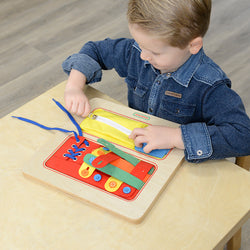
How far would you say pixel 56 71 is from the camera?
77.2 inches

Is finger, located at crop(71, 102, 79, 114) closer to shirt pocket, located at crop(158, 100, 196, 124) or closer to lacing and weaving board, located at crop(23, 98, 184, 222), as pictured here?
lacing and weaving board, located at crop(23, 98, 184, 222)

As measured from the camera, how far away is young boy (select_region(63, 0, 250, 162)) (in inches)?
27.5

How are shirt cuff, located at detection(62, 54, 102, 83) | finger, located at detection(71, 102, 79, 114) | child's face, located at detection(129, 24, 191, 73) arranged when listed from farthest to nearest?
shirt cuff, located at detection(62, 54, 102, 83), finger, located at detection(71, 102, 79, 114), child's face, located at detection(129, 24, 191, 73)

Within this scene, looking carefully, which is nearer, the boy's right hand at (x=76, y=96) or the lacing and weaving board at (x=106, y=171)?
the lacing and weaving board at (x=106, y=171)

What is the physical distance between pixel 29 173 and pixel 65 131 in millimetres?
131

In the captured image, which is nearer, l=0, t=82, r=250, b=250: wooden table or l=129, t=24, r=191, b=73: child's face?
l=0, t=82, r=250, b=250: wooden table

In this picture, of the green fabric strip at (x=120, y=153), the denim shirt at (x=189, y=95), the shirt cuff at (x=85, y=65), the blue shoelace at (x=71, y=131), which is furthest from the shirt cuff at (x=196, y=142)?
the shirt cuff at (x=85, y=65)

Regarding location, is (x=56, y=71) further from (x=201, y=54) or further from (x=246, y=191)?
(x=246, y=191)

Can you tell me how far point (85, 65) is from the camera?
93 cm

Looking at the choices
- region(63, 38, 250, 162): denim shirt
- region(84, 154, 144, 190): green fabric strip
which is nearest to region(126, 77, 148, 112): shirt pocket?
region(63, 38, 250, 162): denim shirt

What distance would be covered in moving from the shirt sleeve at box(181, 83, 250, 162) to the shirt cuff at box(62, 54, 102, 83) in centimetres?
32

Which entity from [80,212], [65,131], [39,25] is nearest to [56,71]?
[39,25]

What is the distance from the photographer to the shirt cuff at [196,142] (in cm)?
71

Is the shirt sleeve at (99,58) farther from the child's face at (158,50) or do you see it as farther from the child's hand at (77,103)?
the child's face at (158,50)
